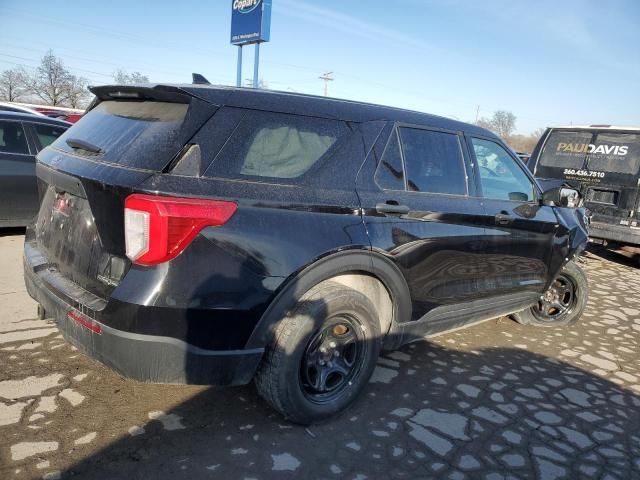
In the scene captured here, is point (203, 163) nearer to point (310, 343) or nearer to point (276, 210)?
point (276, 210)

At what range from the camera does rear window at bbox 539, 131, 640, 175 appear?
7.10m

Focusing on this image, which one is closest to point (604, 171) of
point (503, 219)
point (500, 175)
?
point (500, 175)

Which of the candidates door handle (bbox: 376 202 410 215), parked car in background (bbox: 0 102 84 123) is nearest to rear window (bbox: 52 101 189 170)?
door handle (bbox: 376 202 410 215)

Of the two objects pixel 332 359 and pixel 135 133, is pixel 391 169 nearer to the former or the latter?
pixel 332 359

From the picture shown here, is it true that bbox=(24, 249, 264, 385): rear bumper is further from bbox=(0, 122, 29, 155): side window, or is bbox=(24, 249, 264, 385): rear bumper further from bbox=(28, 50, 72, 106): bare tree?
bbox=(28, 50, 72, 106): bare tree

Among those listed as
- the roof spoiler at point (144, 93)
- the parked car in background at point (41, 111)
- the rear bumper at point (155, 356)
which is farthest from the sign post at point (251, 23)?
the rear bumper at point (155, 356)

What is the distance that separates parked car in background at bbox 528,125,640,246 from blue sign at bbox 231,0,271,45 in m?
8.64

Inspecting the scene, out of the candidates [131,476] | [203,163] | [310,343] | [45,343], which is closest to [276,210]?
[203,163]

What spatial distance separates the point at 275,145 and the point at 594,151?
22.1 feet

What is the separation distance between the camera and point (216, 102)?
2391mm

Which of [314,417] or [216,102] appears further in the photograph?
[314,417]

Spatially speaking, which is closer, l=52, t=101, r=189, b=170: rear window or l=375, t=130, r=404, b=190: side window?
l=52, t=101, r=189, b=170: rear window

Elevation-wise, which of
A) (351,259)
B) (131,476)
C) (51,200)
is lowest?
(131,476)

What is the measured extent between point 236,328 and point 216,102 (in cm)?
111
